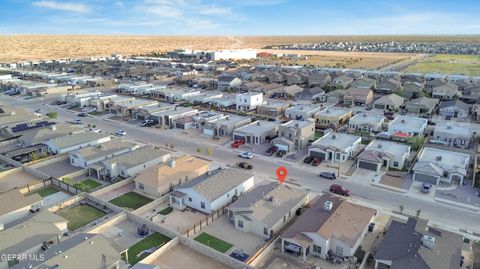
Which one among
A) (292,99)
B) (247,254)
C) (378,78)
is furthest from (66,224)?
(378,78)

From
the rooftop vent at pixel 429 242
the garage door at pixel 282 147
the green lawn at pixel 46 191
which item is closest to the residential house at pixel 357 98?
the garage door at pixel 282 147

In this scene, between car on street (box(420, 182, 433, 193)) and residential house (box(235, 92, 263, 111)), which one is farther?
residential house (box(235, 92, 263, 111))

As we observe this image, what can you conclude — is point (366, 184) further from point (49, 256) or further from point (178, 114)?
point (178, 114)

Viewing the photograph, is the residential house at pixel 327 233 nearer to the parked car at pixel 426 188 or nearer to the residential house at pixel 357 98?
the parked car at pixel 426 188

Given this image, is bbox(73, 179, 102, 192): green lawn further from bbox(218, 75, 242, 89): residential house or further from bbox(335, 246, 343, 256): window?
bbox(218, 75, 242, 89): residential house

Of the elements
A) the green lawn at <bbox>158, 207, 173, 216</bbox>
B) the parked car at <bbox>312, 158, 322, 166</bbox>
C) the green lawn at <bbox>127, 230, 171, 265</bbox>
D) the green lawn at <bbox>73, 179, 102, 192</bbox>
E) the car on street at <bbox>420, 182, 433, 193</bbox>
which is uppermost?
the parked car at <bbox>312, 158, 322, 166</bbox>

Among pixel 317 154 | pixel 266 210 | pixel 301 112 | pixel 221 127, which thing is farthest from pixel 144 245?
pixel 301 112

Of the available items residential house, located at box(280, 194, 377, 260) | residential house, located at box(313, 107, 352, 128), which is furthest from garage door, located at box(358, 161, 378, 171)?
residential house, located at box(313, 107, 352, 128)

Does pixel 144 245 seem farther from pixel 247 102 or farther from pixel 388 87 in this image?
pixel 388 87
